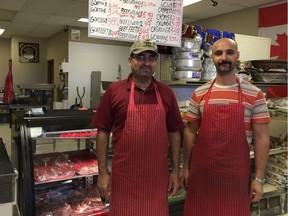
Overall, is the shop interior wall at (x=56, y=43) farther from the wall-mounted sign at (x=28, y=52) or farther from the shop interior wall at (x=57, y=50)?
the wall-mounted sign at (x=28, y=52)

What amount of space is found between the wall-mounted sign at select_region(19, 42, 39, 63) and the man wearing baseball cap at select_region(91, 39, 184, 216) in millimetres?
9198

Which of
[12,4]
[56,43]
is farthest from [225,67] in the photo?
[56,43]

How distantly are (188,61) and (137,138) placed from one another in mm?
1069

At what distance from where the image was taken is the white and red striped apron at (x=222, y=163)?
178 centimetres

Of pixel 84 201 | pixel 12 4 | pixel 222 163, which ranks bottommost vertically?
pixel 84 201

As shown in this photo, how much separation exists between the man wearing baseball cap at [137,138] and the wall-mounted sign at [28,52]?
30.2 ft

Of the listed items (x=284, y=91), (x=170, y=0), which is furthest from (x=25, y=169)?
(x=284, y=91)

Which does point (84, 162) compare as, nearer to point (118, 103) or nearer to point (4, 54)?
point (118, 103)

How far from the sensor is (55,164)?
2213 millimetres

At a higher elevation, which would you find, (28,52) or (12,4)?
(12,4)

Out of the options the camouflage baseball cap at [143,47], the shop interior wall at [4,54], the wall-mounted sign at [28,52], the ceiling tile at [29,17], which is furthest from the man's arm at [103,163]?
the shop interior wall at [4,54]

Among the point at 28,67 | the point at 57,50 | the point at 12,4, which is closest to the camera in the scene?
the point at 12,4

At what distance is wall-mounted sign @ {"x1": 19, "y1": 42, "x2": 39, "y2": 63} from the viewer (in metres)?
9.91

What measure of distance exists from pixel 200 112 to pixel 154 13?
2.84 ft
